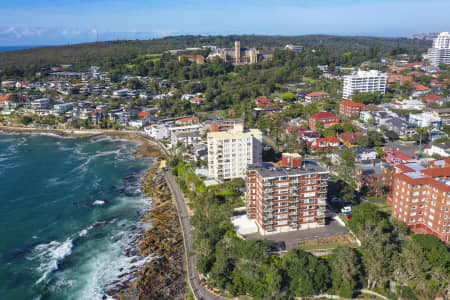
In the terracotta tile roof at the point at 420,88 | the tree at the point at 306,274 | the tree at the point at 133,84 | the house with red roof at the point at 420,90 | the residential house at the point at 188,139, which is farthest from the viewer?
the tree at the point at 133,84

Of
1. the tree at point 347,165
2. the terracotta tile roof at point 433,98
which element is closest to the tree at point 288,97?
the terracotta tile roof at point 433,98

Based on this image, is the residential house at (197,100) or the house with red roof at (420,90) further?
the residential house at (197,100)

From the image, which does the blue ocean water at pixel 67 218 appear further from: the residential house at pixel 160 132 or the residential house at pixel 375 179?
the residential house at pixel 375 179

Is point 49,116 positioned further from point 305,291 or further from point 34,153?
point 305,291

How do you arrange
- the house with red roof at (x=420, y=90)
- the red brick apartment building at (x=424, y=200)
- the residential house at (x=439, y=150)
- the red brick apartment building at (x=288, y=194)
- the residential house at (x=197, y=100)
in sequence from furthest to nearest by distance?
1. the residential house at (x=197, y=100)
2. the house with red roof at (x=420, y=90)
3. the residential house at (x=439, y=150)
4. the red brick apartment building at (x=288, y=194)
5. the red brick apartment building at (x=424, y=200)

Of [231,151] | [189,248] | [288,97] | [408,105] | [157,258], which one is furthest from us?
[288,97]

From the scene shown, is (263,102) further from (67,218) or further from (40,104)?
(40,104)

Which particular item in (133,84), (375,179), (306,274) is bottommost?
(306,274)

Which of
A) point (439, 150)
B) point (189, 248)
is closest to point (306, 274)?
point (189, 248)
